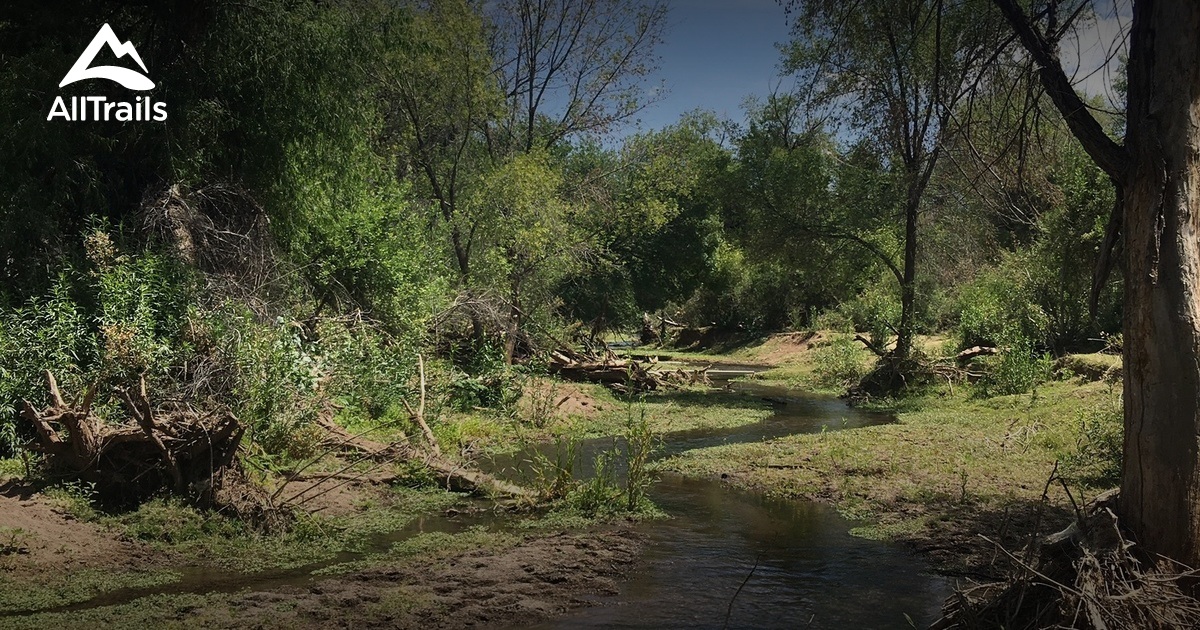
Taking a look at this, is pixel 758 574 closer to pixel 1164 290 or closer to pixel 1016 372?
pixel 1164 290

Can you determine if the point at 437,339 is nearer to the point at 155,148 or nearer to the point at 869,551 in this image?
the point at 155,148

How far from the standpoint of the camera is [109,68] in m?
13.2

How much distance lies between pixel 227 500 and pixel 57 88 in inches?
312

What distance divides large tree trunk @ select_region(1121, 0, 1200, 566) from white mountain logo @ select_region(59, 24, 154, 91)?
1328 cm

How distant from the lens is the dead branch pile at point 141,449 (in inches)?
342

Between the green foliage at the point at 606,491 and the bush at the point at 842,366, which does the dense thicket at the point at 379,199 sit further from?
the green foliage at the point at 606,491

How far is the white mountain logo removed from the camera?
13031mm

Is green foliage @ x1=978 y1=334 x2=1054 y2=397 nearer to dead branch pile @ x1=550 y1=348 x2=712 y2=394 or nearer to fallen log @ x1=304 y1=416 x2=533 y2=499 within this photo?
dead branch pile @ x1=550 y1=348 x2=712 y2=394

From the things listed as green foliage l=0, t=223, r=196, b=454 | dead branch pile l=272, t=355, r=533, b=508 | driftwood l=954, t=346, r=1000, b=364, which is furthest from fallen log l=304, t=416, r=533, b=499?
driftwood l=954, t=346, r=1000, b=364

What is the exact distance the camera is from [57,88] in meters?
12.9

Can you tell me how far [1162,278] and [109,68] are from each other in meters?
14.1

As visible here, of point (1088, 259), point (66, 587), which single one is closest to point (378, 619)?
point (66, 587)

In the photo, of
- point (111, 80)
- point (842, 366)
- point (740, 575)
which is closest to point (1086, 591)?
Result: point (740, 575)

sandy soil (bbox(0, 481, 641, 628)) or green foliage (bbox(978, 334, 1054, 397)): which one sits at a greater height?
green foliage (bbox(978, 334, 1054, 397))
